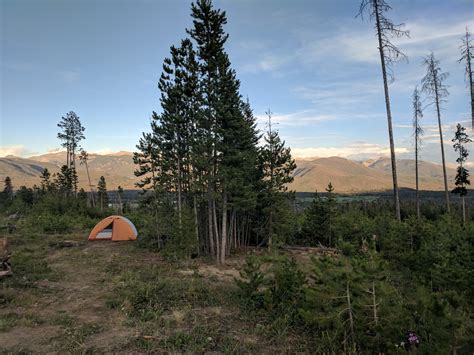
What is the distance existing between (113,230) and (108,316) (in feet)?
55.8

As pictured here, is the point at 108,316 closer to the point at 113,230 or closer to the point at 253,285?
the point at 253,285

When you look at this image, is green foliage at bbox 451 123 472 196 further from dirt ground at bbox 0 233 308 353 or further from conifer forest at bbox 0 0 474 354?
dirt ground at bbox 0 233 308 353

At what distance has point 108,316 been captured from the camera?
7.97 m

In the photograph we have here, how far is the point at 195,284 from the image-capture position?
10797 millimetres

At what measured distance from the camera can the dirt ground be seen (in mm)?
6273

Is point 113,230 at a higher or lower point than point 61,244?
higher

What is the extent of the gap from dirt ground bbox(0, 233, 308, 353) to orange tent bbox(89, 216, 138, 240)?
355 inches

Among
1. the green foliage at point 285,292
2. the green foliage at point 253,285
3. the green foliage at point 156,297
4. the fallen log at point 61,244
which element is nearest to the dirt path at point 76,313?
the green foliage at point 156,297

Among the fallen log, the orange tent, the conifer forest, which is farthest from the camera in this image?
the orange tent

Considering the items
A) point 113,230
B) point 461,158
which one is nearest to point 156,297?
point 113,230

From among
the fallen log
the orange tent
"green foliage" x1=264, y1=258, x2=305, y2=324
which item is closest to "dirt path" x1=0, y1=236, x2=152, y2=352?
"green foliage" x1=264, y1=258, x2=305, y2=324

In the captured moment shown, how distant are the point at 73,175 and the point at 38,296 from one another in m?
40.2

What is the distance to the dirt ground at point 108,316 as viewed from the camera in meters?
6.27

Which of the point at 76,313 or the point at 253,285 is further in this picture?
the point at 253,285
